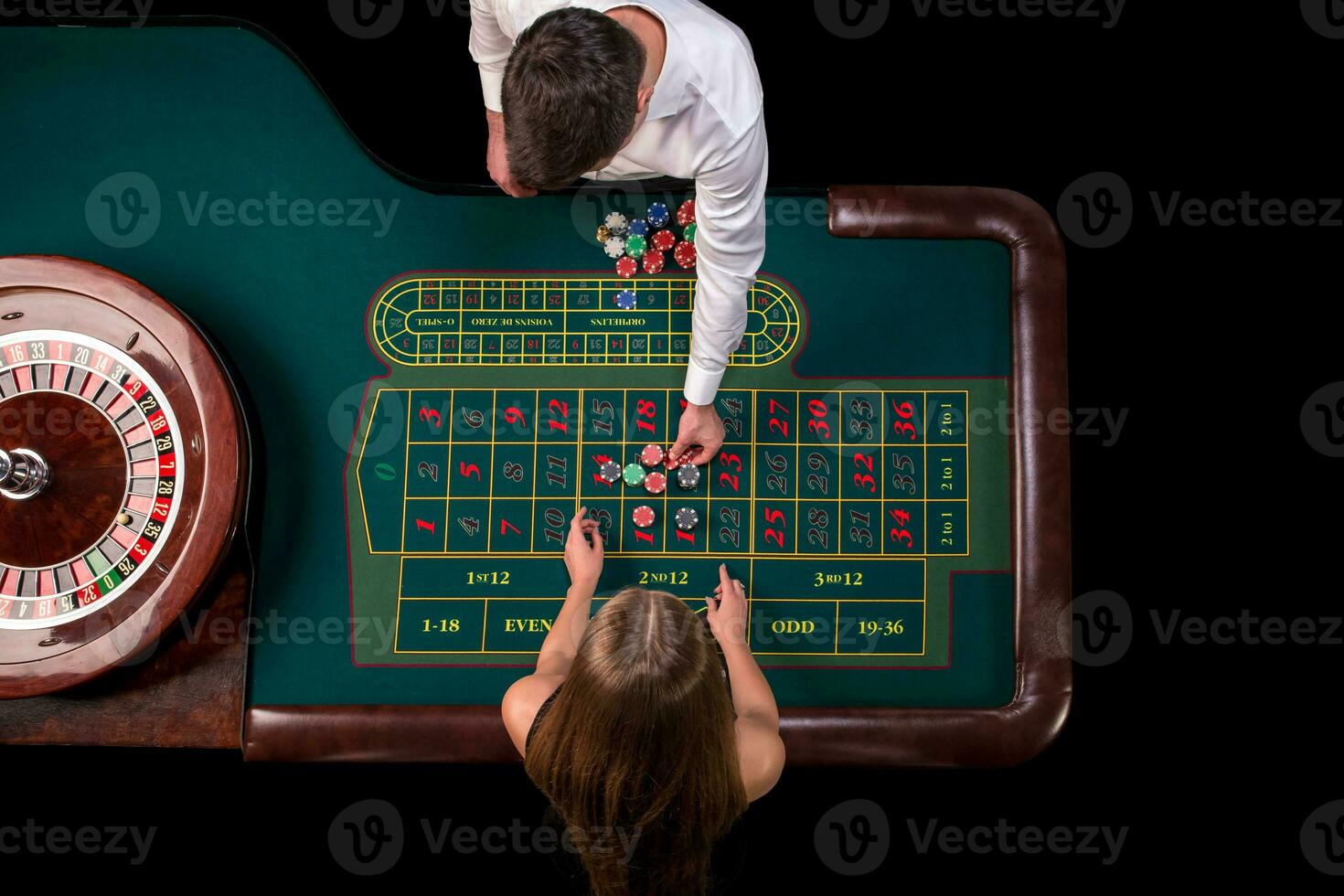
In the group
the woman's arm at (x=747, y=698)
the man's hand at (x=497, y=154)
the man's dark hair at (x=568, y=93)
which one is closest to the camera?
the man's dark hair at (x=568, y=93)

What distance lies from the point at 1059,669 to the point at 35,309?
310 centimetres

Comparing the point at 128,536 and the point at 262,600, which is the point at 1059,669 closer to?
the point at 262,600

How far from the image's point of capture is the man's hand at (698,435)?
8.46 ft

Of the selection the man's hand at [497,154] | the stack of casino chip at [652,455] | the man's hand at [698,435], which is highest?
the man's hand at [497,154]

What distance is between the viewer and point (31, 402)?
8.33ft

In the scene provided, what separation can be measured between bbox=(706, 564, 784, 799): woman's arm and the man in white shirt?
0.42m

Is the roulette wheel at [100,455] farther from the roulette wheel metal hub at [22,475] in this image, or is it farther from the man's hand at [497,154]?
the man's hand at [497,154]

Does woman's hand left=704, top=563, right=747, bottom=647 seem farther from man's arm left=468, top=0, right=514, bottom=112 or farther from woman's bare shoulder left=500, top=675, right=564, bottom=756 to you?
man's arm left=468, top=0, right=514, bottom=112

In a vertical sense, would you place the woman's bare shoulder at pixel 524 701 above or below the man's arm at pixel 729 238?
below

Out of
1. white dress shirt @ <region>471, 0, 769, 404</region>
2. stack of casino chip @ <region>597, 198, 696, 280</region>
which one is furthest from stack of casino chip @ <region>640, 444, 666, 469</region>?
stack of casino chip @ <region>597, 198, 696, 280</region>

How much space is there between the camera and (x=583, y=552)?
259 centimetres

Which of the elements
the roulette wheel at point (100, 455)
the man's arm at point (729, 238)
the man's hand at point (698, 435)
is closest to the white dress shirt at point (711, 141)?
the man's arm at point (729, 238)

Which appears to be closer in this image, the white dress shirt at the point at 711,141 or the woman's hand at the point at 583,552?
the white dress shirt at the point at 711,141

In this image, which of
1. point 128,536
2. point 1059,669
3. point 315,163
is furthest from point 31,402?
point 1059,669
